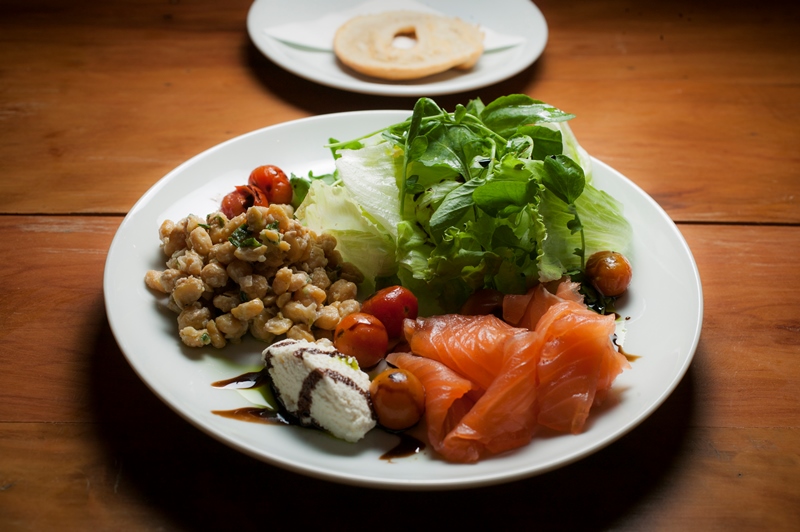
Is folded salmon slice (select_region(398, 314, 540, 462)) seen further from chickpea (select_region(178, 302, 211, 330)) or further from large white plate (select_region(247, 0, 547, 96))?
large white plate (select_region(247, 0, 547, 96))

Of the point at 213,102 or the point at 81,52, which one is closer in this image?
the point at 213,102

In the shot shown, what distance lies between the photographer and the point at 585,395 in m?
1.72

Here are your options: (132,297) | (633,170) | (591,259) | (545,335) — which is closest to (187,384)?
(132,297)

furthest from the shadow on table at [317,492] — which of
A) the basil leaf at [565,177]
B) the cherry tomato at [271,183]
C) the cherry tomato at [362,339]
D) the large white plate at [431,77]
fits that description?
the large white plate at [431,77]

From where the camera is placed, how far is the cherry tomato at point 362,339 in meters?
1.93

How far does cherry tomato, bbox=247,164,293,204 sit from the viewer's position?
8.11 feet

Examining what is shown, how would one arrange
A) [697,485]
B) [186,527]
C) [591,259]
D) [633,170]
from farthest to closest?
[633,170], [591,259], [697,485], [186,527]

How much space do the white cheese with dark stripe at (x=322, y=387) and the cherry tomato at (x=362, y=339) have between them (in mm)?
94

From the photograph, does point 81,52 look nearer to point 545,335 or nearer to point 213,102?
point 213,102

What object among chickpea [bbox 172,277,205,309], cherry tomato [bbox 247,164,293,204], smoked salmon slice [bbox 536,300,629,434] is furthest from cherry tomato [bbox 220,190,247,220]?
smoked salmon slice [bbox 536,300,629,434]

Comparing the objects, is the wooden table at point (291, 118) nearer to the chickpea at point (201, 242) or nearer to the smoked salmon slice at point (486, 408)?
the smoked salmon slice at point (486, 408)

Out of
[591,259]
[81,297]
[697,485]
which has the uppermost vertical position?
[591,259]

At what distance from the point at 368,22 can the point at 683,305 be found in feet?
7.37

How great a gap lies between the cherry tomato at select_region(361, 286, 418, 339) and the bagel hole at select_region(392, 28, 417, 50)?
181 centimetres
